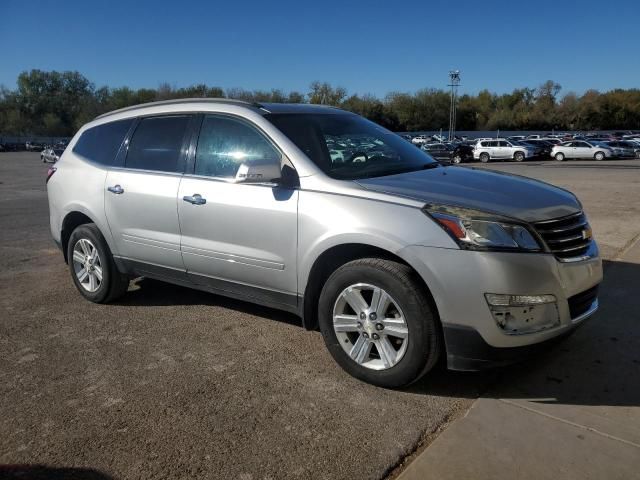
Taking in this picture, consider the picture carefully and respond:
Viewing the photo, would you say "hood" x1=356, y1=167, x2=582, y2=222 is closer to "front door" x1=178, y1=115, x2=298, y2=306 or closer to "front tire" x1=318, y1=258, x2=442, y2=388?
"front tire" x1=318, y1=258, x2=442, y2=388

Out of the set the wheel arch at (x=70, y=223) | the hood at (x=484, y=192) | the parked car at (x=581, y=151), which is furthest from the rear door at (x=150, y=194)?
the parked car at (x=581, y=151)

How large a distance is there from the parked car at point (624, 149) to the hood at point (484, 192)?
135 ft

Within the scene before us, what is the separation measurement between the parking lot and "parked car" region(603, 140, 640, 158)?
41.1m

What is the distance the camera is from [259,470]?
2586mm

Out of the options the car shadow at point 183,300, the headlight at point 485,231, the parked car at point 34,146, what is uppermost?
the parked car at point 34,146

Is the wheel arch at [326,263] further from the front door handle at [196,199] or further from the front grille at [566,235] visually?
the front door handle at [196,199]

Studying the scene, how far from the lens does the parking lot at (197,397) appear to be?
269 cm

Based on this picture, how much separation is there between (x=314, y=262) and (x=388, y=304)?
0.58 m

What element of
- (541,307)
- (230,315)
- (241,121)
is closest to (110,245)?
(230,315)

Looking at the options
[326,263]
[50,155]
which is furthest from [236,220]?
[50,155]

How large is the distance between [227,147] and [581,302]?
2644mm

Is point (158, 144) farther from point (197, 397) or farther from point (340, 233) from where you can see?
point (197, 397)

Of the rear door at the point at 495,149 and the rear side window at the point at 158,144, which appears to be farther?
the rear door at the point at 495,149

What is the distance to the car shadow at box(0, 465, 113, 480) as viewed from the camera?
101 inches
